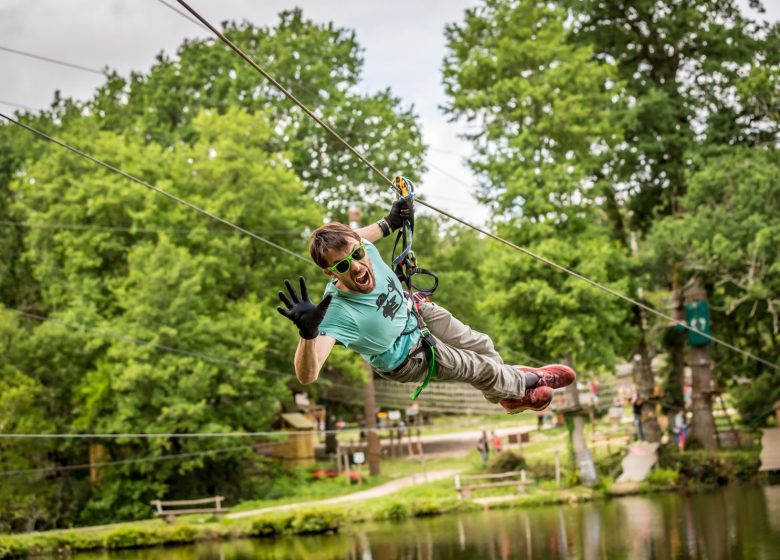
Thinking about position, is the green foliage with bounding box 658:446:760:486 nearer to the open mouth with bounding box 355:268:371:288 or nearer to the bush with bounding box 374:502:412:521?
the bush with bounding box 374:502:412:521

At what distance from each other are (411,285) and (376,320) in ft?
3.03

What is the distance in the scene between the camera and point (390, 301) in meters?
6.38

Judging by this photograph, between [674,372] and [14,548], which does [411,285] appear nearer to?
[14,548]

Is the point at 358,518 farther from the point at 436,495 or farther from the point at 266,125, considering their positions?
the point at 266,125

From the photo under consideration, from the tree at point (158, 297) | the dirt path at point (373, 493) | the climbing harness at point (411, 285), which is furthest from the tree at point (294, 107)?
the climbing harness at point (411, 285)

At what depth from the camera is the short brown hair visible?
19.6 ft

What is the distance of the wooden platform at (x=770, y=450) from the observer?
26.7 m

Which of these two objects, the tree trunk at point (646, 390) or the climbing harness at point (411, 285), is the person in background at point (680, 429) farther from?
the climbing harness at point (411, 285)

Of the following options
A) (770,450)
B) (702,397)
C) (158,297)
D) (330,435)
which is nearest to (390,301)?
(158,297)

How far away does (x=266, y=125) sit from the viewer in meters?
29.8

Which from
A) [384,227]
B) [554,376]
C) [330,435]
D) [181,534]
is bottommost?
[181,534]

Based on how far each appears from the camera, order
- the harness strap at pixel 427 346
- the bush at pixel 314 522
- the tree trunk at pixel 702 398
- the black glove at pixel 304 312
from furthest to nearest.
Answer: the tree trunk at pixel 702 398 → the bush at pixel 314 522 → the harness strap at pixel 427 346 → the black glove at pixel 304 312

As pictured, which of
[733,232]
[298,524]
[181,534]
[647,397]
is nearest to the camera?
[298,524]

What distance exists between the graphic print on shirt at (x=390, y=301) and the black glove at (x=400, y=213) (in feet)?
2.92
